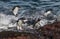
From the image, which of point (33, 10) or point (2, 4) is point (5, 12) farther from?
point (33, 10)

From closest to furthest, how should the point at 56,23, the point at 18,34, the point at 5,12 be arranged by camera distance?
the point at 18,34 < the point at 56,23 < the point at 5,12

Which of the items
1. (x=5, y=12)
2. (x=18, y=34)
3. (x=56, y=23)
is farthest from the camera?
(x=5, y=12)

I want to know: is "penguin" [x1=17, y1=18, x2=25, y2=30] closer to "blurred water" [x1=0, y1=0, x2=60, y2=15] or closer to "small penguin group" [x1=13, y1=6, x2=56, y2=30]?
"small penguin group" [x1=13, y1=6, x2=56, y2=30]

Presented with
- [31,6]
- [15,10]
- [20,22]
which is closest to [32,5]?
[31,6]

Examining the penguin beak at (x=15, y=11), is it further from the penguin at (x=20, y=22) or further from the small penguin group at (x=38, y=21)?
the penguin at (x=20, y=22)

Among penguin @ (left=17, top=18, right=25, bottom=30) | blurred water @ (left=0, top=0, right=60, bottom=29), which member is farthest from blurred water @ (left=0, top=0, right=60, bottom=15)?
penguin @ (left=17, top=18, right=25, bottom=30)

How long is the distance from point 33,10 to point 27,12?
0.28ft

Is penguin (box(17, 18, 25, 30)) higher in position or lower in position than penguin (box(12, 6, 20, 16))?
lower

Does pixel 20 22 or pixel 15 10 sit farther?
pixel 15 10

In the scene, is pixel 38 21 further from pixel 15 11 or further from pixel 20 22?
pixel 15 11

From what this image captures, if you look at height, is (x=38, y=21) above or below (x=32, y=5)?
below

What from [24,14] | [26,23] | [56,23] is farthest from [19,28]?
[56,23]

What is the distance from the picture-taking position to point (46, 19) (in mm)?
2154

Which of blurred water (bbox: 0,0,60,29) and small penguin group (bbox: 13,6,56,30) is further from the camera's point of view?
blurred water (bbox: 0,0,60,29)
